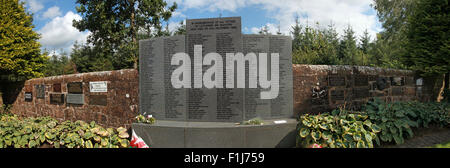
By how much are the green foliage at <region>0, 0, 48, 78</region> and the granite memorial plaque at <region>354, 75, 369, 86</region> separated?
1205 centimetres

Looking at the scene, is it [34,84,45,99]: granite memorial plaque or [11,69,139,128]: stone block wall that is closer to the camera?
[11,69,139,128]: stone block wall

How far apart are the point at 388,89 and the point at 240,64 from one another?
4837 mm

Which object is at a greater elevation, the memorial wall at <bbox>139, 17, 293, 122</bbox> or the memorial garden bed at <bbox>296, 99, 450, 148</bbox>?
the memorial wall at <bbox>139, 17, 293, 122</bbox>

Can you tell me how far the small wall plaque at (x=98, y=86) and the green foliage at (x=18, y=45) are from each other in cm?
515

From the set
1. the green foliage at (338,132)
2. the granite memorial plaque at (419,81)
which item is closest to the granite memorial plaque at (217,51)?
the green foliage at (338,132)

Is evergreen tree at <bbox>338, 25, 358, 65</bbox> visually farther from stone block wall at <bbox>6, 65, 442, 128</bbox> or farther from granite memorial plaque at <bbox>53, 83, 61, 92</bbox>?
granite memorial plaque at <bbox>53, 83, 61, 92</bbox>

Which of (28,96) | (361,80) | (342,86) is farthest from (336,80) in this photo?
(28,96)

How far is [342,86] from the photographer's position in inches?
224

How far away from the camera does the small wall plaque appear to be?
6.09 metres

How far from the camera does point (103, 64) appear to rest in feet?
58.5

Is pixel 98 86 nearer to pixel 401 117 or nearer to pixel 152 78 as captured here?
pixel 152 78

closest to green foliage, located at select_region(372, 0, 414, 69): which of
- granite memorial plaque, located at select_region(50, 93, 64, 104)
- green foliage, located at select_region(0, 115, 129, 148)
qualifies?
green foliage, located at select_region(0, 115, 129, 148)

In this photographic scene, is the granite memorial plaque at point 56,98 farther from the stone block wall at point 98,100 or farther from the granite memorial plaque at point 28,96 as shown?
the granite memorial plaque at point 28,96

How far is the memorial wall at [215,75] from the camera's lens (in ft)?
15.5
